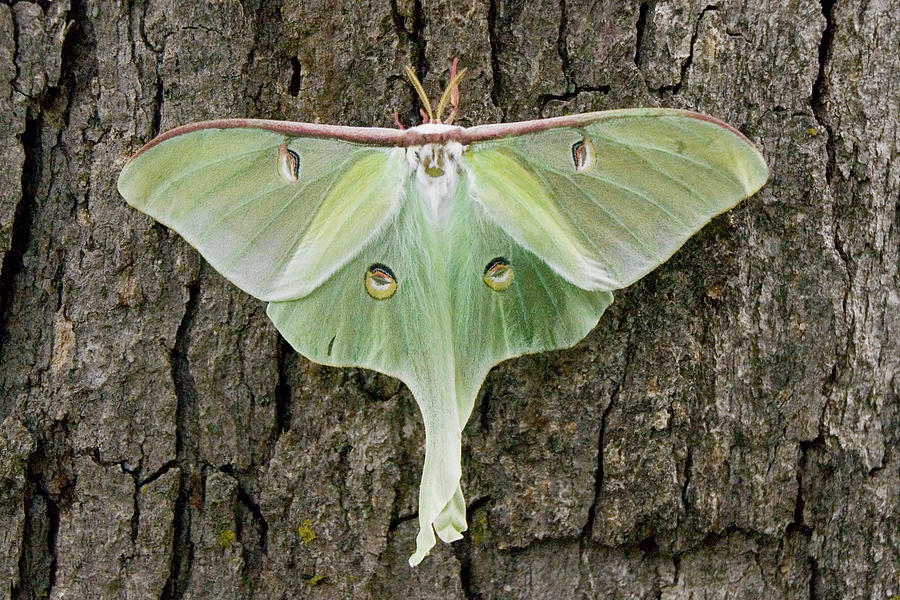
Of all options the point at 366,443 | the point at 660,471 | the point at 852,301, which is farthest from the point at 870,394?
the point at 366,443

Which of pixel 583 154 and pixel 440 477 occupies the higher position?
pixel 583 154

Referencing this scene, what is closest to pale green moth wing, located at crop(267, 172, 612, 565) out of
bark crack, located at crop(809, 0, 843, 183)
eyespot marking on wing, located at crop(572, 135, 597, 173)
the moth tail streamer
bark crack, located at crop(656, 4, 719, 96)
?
the moth tail streamer

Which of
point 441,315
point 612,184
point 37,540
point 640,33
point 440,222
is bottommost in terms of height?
point 37,540

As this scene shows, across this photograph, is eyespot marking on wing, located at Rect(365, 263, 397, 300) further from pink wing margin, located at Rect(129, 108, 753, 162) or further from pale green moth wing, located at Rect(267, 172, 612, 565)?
pink wing margin, located at Rect(129, 108, 753, 162)

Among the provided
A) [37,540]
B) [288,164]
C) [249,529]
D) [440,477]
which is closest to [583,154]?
[288,164]

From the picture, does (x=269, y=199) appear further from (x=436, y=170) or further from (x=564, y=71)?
(x=564, y=71)

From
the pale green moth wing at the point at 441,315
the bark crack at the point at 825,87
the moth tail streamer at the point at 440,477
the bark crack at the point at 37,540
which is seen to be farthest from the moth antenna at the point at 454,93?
the bark crack at the point at 37,540
